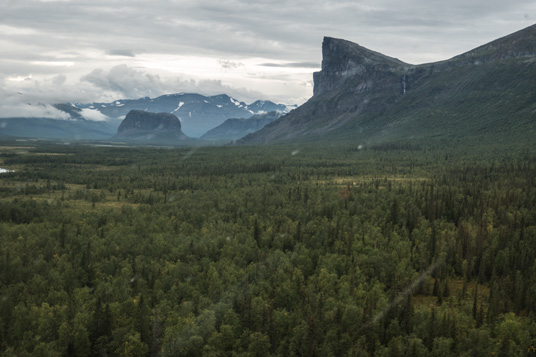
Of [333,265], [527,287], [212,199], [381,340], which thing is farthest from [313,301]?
[212,199]

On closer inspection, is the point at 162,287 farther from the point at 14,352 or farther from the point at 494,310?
the point at 494,310

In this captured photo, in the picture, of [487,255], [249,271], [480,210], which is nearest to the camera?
[249,271]

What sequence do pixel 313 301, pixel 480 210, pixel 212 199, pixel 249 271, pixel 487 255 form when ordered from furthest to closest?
pixel 212 199 → pixel 480 210 → pixel 487 255 → pixel 249 271 → pixel 313 301

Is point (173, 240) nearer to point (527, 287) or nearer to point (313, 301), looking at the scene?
point (313, 301)

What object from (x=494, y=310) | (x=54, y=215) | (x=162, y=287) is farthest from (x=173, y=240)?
(x=494, y=310)

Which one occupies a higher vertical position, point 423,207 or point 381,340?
point 423,207

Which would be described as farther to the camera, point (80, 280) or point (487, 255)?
point (487, 255)
